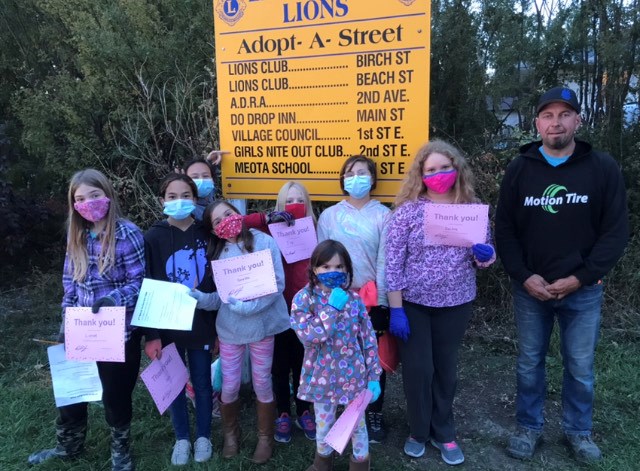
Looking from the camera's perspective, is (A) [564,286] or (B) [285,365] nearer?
(A) [564,286]

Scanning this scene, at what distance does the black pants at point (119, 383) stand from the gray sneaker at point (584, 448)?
9.34 feet

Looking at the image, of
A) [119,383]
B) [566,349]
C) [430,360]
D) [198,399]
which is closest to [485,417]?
[566,349]

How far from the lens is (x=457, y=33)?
5527 mm

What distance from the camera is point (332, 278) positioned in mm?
2680

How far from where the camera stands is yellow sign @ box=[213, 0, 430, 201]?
356 cm

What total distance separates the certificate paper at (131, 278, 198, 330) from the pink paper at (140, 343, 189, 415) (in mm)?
340

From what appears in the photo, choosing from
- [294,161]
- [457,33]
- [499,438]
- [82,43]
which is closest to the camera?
[499,438]

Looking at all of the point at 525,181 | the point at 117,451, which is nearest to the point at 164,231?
the point at 117,451

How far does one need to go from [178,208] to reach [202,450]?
5.25ft

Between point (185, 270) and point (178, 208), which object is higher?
point (178, 208)

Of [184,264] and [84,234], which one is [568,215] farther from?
[84,234]

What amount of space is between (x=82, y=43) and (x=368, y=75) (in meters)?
4.54

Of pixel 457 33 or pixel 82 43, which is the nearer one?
pixel 457 33

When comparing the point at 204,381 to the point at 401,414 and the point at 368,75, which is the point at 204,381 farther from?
the point at 368,75
